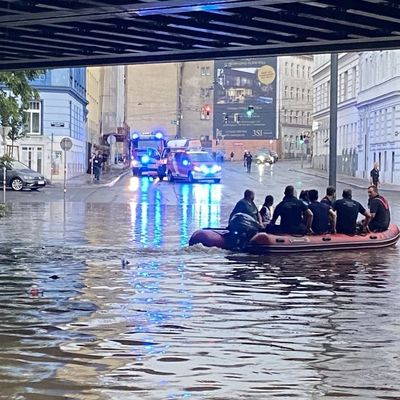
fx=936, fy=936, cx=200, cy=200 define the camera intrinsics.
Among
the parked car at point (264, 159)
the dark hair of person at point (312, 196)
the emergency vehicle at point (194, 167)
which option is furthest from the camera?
the parked car at point (264, 159)

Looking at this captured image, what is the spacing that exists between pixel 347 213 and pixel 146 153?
53.1m

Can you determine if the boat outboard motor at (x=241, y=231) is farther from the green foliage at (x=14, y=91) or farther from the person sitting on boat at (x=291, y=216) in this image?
the green foliage at (x=14, y=91)

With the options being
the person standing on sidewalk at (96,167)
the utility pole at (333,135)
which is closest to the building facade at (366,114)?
the person standing on sidewalk at (96,167)

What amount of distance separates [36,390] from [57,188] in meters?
43.3

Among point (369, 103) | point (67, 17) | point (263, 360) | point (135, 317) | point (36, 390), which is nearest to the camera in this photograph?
point (36, 390)

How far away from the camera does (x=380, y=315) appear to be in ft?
39.1

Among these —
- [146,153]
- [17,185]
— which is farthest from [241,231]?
[146,153]

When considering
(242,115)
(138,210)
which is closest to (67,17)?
(138,210)

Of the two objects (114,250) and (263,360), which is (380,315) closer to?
(263,360)

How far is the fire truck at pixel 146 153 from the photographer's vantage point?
232 feet

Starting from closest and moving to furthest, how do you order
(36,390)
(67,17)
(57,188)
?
(36,390) < (67,17) < (57,188)

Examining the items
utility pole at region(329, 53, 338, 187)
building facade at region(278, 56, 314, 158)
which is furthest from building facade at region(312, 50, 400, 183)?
utility pole at region(329, 53, 338, 187)

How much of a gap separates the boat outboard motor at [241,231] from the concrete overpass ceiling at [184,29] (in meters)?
3.57

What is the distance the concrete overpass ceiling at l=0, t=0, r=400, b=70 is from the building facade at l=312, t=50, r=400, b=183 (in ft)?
140
